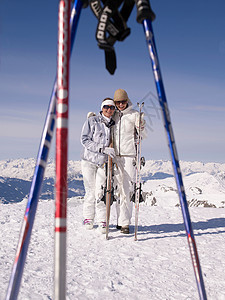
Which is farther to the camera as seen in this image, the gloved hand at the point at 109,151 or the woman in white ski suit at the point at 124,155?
the woman in white ski suit at the point at 124,155

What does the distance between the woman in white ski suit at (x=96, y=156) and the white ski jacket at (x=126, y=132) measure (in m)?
0.17

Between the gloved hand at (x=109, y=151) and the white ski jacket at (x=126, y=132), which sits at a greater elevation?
the white ski jacket at (x=126, y=132)

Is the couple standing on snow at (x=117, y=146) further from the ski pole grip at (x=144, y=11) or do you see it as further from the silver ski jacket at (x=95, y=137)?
the ski pole grip at (x=144, y=11)

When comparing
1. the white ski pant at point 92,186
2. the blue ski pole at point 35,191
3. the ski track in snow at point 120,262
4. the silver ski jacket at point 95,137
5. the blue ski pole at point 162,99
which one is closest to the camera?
the blue ski pole at point 35,191

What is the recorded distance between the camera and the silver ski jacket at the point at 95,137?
175 inches

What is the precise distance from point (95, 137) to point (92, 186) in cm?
98

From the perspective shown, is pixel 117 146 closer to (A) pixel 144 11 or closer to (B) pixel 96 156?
(B) pixel 96 156

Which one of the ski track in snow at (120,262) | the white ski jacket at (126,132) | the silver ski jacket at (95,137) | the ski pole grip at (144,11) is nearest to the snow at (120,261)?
the ski track in snow at (120,262)

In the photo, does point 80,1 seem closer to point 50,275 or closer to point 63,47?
point 63,47

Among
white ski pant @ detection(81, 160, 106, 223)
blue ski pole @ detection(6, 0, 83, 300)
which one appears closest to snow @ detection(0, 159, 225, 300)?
blue ski pole @ detection(6, 0, 83, 300)

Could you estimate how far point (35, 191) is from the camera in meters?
1.28

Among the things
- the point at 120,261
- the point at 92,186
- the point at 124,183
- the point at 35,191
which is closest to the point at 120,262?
the point at 120,261

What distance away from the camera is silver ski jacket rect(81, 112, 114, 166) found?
4441 millimetres

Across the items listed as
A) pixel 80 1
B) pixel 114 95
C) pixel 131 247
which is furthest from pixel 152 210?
pixel 80 1
